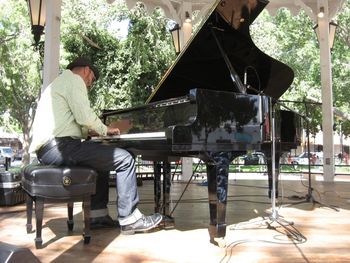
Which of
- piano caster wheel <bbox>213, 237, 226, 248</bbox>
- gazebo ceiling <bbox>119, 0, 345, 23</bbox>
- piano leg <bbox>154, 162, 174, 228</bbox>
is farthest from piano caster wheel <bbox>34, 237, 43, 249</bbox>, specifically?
gazebo ceiling <bbox>119, 0, 345, 23</bbox>

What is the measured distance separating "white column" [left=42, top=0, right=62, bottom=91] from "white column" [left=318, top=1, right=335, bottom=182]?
6376 mm

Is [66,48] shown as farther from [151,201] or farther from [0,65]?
[151,201]

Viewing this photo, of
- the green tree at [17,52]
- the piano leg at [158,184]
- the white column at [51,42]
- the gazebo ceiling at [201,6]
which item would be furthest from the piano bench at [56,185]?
the green tree at [17,52]

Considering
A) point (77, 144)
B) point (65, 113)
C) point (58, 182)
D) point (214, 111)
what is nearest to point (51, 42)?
point (65, 113)

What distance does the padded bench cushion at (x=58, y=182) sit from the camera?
3.34 meters

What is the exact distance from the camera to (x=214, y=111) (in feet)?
11.5

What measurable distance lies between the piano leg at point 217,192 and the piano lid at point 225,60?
0.85 m

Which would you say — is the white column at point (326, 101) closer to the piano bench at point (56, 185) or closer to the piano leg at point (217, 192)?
the piano leg at point (217, 192)

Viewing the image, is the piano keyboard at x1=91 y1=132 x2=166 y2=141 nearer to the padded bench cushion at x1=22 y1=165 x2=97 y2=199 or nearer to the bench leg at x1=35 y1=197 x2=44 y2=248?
the padded bench cushion at x1=22 y1=165 x2=97 y2=199

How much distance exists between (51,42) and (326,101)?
662 cm

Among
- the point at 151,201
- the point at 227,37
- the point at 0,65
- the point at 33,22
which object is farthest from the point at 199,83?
the point at 0,65

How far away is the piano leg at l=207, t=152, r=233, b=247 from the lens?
11.6ft

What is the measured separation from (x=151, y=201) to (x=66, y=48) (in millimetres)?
11300

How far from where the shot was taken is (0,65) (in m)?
17.5
